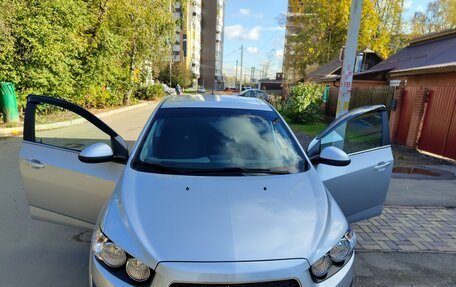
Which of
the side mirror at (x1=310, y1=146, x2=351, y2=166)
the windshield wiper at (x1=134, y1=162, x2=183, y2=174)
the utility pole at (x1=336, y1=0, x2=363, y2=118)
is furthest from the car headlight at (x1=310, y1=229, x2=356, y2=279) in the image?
the utility pole at (x1=336, y1=0, x2=363, y2=118)

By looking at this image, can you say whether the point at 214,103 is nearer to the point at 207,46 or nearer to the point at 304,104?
the point at 304,104

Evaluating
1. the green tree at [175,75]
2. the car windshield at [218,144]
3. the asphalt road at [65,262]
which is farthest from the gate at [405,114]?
the green tree at [175,75]

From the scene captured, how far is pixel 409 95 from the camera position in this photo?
11008 mm

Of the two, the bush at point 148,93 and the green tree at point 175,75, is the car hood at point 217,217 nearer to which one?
the bush at point 148,93

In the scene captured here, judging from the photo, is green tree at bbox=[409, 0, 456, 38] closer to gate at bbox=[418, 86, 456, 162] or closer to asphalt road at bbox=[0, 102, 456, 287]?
gate at bbox=[418, 86, 456, 162]

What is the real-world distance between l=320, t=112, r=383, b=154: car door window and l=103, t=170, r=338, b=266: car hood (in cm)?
143

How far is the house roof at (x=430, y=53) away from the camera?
10.3 m

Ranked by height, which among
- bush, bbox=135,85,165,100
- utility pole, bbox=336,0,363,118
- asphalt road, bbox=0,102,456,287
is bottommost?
bush, bbox=135,85,165,100

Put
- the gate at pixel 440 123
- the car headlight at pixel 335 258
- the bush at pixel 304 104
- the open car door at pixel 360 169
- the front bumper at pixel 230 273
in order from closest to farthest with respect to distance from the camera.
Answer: the front bumper at pixel 230 273 → the car headlight at pixel 335 258 → the open car door at pixel 360 169 → the gate at pixel 440 123 → the bush at pixel 304 104

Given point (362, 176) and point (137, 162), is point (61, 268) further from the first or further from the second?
point (362, 176)

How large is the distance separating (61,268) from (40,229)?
1.07m

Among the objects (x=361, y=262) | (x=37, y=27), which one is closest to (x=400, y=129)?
(x=361, y=262)

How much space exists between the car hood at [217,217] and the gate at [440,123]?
836 centimetres

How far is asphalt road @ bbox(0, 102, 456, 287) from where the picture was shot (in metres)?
3.04
